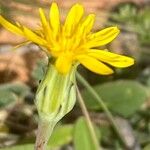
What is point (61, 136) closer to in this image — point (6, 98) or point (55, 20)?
point (6, 98)

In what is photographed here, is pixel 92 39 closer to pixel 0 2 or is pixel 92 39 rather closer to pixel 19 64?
pixel 0 2

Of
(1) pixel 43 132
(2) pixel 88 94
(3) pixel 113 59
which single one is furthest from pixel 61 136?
(3) pixel 113 59

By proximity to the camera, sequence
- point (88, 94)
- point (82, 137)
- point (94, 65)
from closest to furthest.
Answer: point (94, 65)
point (82, 137)
point (88, 94)

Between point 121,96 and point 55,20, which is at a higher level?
point 55,20

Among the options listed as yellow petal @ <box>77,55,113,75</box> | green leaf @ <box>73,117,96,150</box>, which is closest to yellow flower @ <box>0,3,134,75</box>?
yellow petal @ <box>77,55,113,75</box>

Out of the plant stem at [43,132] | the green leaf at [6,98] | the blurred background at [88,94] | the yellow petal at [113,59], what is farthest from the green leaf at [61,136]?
the yellow petal at [113,59]

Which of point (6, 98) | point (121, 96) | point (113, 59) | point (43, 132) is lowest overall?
point (121, 96)

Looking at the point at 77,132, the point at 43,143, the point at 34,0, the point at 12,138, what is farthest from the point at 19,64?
the point at 43,143
